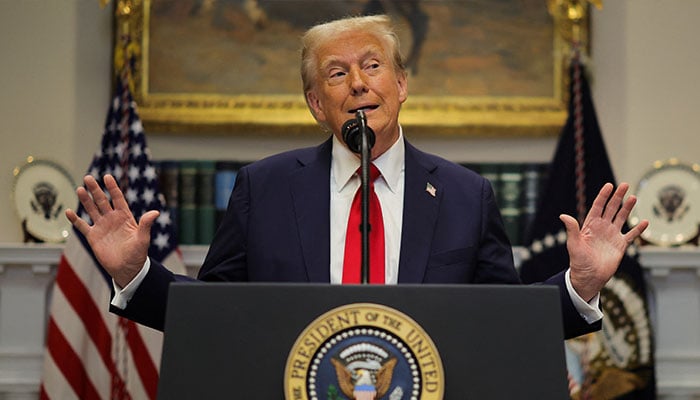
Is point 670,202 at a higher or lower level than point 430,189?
lower

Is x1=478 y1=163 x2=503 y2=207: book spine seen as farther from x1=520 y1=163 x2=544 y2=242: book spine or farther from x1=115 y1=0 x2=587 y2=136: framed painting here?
x1=115 y1=0 x2=587 y2=136: framed painting

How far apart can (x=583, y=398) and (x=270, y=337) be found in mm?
3830

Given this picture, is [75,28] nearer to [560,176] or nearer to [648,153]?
[560,176]

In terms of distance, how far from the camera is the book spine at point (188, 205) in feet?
19.4

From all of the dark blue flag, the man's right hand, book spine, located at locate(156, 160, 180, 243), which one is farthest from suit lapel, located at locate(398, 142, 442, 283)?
book spine, located at locate(156, 160, 180, 243)

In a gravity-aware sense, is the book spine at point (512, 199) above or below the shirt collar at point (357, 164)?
below

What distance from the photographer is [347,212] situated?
288 cm

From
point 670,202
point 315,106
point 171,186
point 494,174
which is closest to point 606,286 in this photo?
point 670,202

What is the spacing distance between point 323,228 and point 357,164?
0.66ft

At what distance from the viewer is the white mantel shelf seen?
568 cm

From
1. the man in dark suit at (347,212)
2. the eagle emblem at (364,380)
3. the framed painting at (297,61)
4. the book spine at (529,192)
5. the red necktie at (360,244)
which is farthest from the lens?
the framed painting at (297,61)

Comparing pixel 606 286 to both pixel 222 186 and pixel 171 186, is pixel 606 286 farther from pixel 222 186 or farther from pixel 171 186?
pixel 171 186

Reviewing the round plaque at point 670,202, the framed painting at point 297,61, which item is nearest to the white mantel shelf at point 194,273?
the round plaque at point 670,202

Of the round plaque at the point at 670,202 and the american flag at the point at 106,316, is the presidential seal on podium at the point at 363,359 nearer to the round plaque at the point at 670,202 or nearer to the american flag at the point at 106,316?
the american flag at the point at 106,316
